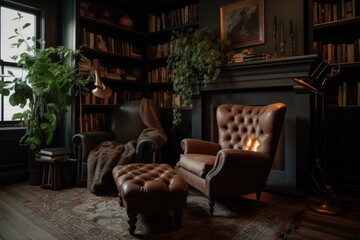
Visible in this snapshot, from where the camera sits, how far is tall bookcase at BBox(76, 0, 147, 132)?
12.1ft

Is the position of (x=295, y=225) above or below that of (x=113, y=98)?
below

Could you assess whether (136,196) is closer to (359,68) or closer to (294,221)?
(294,221)

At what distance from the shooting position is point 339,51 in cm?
290

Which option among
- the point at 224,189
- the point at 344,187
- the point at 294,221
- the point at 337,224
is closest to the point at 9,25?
the point at 224,189

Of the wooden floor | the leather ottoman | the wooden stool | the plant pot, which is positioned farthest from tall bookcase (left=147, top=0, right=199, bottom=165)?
the leather ottoman

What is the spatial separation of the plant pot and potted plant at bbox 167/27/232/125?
6.03 feet

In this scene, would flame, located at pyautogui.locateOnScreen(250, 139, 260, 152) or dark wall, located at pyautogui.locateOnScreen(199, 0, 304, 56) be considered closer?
flame, located at pyautogui.locateOnScreen(250, 139, 260, 152)

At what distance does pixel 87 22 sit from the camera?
13.0 feet

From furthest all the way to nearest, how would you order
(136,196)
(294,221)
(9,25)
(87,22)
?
(87,22), (9,25), (294,221), (136,196)

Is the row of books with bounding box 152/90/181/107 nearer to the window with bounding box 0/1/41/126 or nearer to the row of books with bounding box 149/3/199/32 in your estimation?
the row of books with bounding box 149/3/199/32

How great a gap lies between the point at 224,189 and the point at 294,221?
0.60m

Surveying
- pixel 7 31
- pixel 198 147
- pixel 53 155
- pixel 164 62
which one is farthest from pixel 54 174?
pixel 164 62

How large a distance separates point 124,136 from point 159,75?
1.34 meters

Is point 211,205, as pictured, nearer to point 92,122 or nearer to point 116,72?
point 92,122
